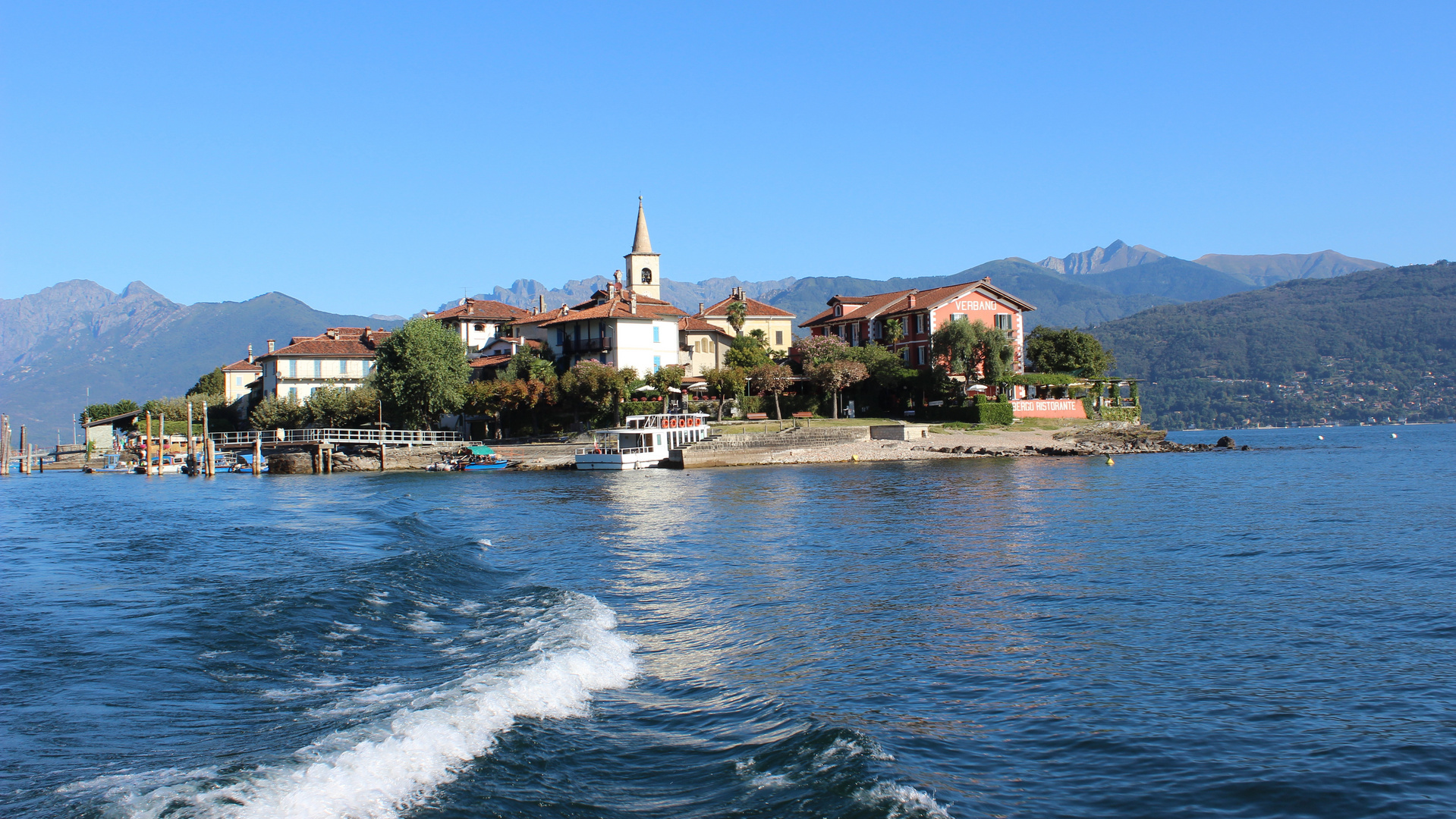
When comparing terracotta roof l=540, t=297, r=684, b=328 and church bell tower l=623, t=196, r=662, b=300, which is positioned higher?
church bell tower l=623, t=196, r=662, b=300

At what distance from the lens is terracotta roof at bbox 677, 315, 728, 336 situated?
78.1 metres

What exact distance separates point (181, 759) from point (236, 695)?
2.49m

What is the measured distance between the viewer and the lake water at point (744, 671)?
8328mm

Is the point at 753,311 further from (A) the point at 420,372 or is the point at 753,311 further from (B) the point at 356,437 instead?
(B) the point at 356,437

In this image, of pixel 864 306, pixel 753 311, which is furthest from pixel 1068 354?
pixel 753 311

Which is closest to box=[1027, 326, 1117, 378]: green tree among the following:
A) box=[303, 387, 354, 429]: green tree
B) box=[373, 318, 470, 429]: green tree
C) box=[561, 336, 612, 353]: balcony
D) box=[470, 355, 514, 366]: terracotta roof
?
box=[561, 336, 612, 353]: balcony

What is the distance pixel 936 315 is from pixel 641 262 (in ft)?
97.4

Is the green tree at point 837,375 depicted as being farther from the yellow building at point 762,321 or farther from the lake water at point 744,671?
the lake water at point 744,671

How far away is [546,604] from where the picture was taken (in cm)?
1662

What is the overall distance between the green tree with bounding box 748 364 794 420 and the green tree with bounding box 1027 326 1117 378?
20835 mm

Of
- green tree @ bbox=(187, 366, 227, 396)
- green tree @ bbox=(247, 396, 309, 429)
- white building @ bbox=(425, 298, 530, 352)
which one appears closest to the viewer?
green tree @ bbox=(247, 396, 309, 429)

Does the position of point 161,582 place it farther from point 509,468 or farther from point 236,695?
point 509,468

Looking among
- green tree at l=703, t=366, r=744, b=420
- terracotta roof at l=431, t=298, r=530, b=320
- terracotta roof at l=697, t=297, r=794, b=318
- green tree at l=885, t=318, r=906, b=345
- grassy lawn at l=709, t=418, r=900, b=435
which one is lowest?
grassy lawn at l=709, t=418, r=900, b=435

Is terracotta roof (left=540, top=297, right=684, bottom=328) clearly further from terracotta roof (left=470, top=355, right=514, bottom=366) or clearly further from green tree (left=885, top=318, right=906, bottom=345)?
green tree (left=885, top=318, right=906, bottom=345)
